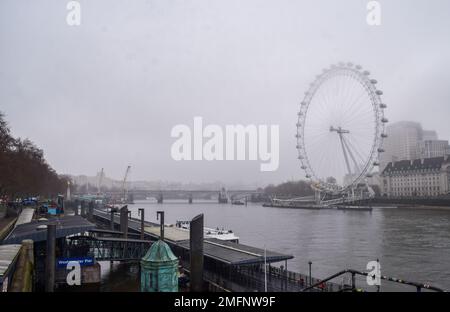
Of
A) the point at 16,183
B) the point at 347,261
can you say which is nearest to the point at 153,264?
the point at 347,261

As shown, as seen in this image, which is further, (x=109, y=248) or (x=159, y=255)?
(x=109, y=248)

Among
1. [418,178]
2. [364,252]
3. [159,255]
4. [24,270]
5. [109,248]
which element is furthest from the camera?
[418,178]

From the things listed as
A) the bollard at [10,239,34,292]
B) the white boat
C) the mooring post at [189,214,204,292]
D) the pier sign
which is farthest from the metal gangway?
the white boat

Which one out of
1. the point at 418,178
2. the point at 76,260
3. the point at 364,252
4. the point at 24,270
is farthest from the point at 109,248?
the point at 418,178

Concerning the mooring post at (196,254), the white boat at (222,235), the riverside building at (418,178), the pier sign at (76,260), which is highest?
the riverside building at (418,178)

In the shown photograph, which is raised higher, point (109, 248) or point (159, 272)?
point (159, 272)

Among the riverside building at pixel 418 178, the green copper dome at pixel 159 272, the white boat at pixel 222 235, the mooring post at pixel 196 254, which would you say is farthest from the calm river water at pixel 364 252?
the riverside building at pixel 418 178

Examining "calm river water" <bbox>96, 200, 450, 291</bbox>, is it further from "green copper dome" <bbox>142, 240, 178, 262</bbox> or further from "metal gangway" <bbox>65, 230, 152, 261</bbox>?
"green copper dome" <bbox>142, 240, 178, 262</bbox>

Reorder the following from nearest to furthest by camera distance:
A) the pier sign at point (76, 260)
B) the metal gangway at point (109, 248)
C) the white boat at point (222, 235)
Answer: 1. the pier sign at point (76, 260)
2. the metal gangway at point (109, 248)
3. the white boat at point (222, 235)

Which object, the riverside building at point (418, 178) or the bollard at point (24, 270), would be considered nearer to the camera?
the bollard at point (24, 270)

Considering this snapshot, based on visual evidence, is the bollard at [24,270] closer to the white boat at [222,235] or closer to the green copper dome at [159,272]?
the green copper dome at [159,272]

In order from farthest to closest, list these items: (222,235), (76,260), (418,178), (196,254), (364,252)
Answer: (418,178) < (222,235) < (364,252) < (76,260) < (196,254)

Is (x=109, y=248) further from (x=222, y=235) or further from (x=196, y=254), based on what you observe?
(x=222, y=235)

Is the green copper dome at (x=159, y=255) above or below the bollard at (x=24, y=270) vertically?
above
